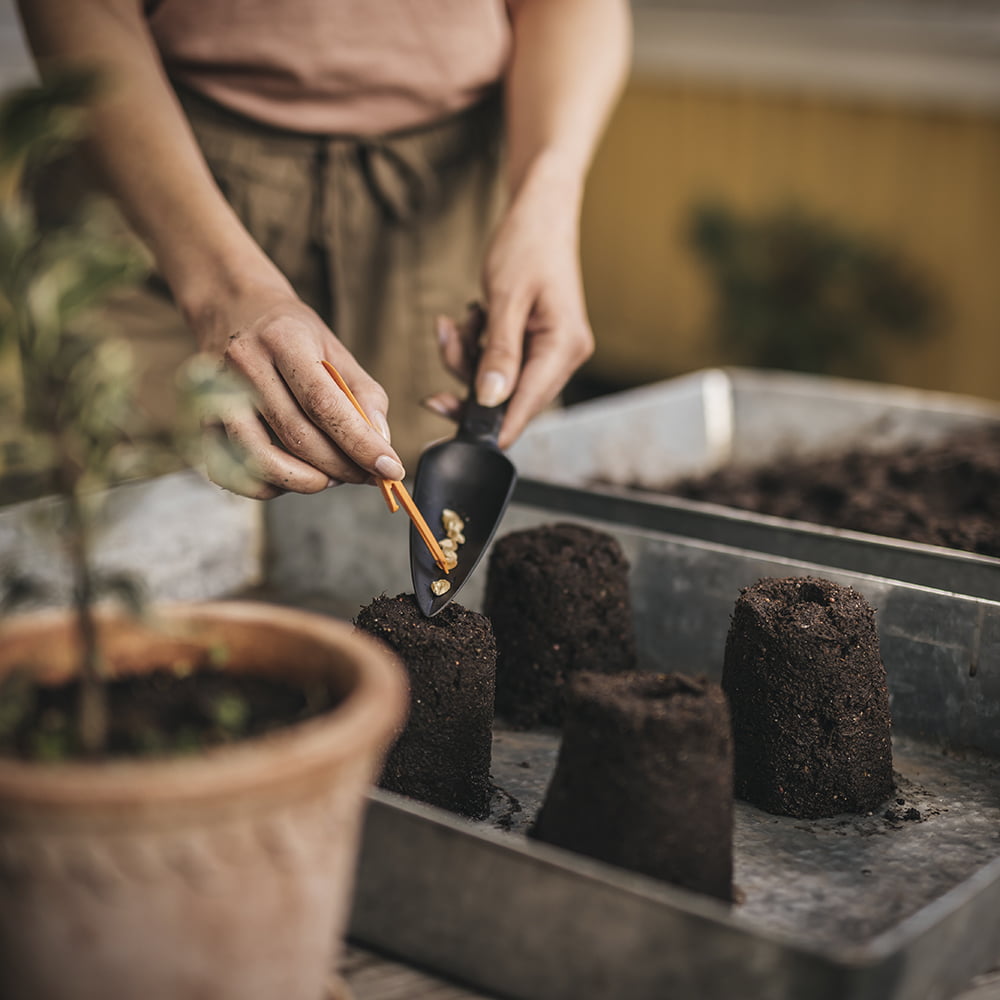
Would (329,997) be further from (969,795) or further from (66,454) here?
(969,795)

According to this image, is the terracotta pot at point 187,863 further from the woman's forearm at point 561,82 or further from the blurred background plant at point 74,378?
the woman's forearm at point 561,82

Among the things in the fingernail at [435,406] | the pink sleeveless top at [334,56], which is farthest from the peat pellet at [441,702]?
the pink sleeveless top at [334,56]

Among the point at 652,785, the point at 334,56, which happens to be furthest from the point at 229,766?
the point at 334,56

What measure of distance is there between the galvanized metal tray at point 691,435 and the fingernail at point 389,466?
0.45 meters

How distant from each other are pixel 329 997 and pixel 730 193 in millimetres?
4214

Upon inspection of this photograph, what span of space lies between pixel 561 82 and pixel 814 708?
101cm

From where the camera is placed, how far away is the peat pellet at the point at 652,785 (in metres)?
0.99

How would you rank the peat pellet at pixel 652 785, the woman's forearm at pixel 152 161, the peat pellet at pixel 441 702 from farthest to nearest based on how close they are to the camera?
1. the woman's forearm at pixel 152 161
2. the peat pellet at pixel 441 702
3. the peat pellet at pixel 652 785

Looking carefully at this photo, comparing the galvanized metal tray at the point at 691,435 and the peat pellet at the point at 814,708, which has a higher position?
the galvanized metal tray at the point at 691,435

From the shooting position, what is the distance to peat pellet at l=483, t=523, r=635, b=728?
150cm

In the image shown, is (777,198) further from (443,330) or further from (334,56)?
(443,330)

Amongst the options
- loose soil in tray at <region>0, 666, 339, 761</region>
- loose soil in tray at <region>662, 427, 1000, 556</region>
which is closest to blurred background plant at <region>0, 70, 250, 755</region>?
loose soil in tray at <region>0, 666, 339, 761</region>

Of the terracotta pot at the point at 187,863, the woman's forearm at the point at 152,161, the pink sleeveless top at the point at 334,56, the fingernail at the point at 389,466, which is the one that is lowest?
the terracotta pot at the point at 187,863

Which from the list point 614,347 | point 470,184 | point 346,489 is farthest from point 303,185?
point 614,347
